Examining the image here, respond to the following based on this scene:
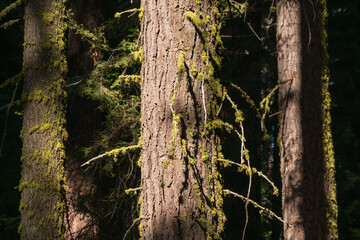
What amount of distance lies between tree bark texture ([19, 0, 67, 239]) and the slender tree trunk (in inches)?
70.7

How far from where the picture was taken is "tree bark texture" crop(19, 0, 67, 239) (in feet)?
16.1

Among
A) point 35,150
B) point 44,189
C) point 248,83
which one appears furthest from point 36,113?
point 248,83

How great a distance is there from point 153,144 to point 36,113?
10.6 feet

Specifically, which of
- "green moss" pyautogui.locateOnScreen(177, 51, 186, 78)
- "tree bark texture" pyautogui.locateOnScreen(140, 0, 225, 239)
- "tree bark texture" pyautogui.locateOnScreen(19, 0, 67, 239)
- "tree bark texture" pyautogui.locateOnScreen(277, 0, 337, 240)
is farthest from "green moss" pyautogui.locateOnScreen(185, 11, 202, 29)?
"tree bark texture" pyautogui.locateOnScreen(19, 0, 67, 239)

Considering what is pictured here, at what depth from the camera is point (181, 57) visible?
2.41m

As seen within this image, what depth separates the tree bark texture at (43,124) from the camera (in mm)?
4910

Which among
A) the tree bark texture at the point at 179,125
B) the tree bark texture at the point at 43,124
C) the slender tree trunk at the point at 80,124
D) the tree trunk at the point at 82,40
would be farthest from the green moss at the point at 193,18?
the tree trunk at the point at 82,40

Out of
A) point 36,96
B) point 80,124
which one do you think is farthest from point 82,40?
point 36,96

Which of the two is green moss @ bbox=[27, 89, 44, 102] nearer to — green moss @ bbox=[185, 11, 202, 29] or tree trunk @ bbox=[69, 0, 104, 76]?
tree trunk @ bbox=[69, 0, 104, 76]

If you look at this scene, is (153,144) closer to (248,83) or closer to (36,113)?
(36,113)

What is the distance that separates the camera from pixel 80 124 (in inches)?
301

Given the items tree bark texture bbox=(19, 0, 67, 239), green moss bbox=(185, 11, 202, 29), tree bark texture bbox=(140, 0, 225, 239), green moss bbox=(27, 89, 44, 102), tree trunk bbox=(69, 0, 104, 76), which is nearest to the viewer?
tree bark texture bbox=(140, 0, 225, 239)

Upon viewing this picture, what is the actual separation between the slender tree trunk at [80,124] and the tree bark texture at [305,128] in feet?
12.9

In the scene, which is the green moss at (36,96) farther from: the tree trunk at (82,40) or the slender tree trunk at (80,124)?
the tree trunk at (82,40)
